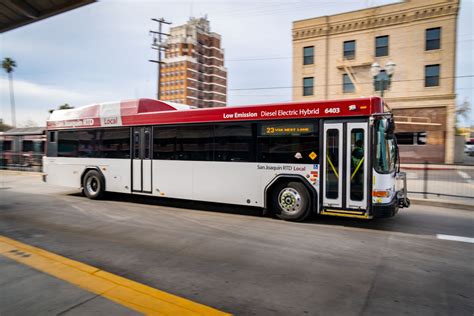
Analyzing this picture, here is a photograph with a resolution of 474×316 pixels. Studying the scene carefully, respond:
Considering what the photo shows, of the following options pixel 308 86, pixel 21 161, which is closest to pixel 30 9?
pixel 21 161

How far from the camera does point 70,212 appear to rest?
920 centimetres

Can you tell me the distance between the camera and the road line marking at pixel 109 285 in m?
3.61

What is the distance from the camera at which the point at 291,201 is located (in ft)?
26.5

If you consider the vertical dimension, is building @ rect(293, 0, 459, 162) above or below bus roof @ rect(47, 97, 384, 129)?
above

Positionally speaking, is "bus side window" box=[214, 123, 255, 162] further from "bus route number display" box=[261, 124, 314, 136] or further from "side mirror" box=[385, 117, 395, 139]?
"side mirror" box=[385, 117, 395, 139]

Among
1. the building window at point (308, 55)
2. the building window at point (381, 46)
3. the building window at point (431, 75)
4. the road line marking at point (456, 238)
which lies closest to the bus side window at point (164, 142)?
the road line marking at point (456, 238)

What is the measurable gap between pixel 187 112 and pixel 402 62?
24224mm

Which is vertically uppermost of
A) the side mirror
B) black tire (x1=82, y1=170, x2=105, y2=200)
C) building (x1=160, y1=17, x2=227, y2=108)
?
building (x1=160, y1=17, x2=227, y2=108)

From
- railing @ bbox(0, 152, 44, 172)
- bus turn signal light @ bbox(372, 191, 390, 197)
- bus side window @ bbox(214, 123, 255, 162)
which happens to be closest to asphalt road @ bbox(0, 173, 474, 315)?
bus turn signal light @ bbox(372, 191, 390, 197)

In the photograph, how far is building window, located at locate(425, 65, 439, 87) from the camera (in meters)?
26.6

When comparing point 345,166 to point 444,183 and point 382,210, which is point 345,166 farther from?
point 444,183

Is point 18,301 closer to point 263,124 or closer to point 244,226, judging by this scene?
point 244,226

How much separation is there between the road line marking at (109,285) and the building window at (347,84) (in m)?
28.4

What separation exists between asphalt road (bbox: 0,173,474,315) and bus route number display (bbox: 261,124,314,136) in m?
2.18
